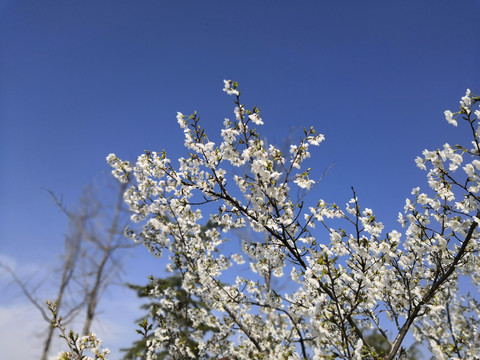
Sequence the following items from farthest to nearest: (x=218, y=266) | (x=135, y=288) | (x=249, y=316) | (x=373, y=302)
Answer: (x=135, y=288) → (x=249, y=316) → (x=218, y=266) → (x=373, y=302)

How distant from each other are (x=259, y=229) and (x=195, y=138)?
1.54 meters

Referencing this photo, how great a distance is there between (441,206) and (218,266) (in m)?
4.61

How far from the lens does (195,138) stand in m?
3.93

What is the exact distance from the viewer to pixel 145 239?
6766 millimetres

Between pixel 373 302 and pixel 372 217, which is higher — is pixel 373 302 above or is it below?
below

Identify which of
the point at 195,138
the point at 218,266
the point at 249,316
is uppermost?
the point at 195,138

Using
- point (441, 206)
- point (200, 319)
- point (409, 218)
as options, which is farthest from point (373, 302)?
point (200, 319)

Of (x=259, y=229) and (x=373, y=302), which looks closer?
(x=259, y=229)

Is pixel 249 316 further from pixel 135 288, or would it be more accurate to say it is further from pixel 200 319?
pixel 135 288

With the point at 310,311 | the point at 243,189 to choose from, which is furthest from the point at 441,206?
the point at 243,189

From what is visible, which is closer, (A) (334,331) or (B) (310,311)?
(B) (310,311)

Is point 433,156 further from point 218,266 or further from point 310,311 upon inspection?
point 218,266

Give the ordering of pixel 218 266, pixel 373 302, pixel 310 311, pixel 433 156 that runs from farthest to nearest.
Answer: pixel 218 266 → pixel 373 302 → pixel 433 156 → pixel 310 311

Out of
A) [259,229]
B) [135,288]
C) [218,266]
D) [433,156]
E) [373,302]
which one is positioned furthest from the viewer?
[135,288]
